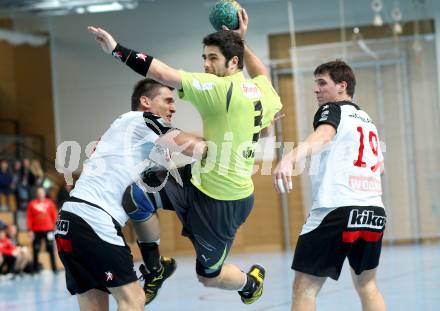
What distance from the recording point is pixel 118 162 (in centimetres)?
503

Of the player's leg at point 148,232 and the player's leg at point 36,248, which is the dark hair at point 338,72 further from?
the player's leg at point 36,248

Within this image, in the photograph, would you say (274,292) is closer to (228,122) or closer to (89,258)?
(228,122)

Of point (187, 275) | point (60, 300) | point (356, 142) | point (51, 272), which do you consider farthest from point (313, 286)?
point (51, 272)

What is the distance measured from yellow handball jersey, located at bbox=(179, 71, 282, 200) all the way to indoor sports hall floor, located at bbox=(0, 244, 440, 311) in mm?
2594

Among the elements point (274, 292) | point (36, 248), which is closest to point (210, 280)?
point (274, 292)

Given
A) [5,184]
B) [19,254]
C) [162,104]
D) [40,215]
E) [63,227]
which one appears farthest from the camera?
[5,184]

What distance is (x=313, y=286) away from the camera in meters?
5.05

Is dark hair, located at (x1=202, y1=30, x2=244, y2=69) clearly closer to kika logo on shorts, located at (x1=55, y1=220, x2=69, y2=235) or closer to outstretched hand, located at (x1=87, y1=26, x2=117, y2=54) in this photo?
outstretched hand, located at (x1=87, y1=26, x2=117, y2=54)

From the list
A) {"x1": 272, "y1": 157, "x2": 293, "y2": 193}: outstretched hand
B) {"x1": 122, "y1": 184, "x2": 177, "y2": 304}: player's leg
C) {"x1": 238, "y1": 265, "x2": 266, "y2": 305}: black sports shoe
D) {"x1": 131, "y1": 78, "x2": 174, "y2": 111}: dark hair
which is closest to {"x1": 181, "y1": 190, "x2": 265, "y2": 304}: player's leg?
{"x1": 122, "y1": 184, "x2": 177, "y2": 304}: player's leg

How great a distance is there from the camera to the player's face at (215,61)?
510 centimetres

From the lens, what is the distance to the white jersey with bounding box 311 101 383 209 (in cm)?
506

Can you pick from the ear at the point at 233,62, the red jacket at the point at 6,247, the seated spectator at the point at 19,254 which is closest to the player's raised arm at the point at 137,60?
the ear at the point at 233,62

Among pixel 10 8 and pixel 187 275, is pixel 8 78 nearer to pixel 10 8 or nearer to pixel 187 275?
pixel 10 8

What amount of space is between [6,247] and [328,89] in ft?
33.6
